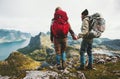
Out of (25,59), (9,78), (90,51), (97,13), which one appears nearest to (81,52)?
(90,51)

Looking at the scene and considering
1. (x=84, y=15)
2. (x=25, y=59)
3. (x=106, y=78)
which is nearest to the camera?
(x=106, y=78)

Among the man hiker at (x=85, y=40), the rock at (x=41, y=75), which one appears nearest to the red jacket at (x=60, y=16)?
the man hiker at (x=85, y=40)

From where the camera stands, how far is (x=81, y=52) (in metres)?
14.4

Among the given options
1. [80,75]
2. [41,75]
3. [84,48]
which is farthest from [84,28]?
[41,75]

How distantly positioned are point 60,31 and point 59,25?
0.36 metres

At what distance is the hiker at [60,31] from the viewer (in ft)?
44.5

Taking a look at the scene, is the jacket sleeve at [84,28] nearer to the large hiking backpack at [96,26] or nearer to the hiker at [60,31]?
the large hiking backpack at [96,26]

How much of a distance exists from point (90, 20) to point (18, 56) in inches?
7012

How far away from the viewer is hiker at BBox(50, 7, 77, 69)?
44.5 feet

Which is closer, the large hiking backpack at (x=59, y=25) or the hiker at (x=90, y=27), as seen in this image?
the hiker at (x=90, y=27)

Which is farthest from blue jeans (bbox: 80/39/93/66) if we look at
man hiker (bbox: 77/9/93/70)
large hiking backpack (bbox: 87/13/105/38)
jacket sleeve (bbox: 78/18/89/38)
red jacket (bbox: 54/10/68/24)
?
red jacket (bbox: 54/10/68/24)

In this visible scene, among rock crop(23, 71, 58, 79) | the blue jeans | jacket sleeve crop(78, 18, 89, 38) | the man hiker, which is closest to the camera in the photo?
rock crop(23, 71, 58, 79)

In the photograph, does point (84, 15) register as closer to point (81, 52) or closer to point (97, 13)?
point (97, 13)

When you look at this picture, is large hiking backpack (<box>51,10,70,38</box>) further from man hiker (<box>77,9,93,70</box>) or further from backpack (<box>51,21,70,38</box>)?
man hiker (<box>77,9,93,70</box>)
